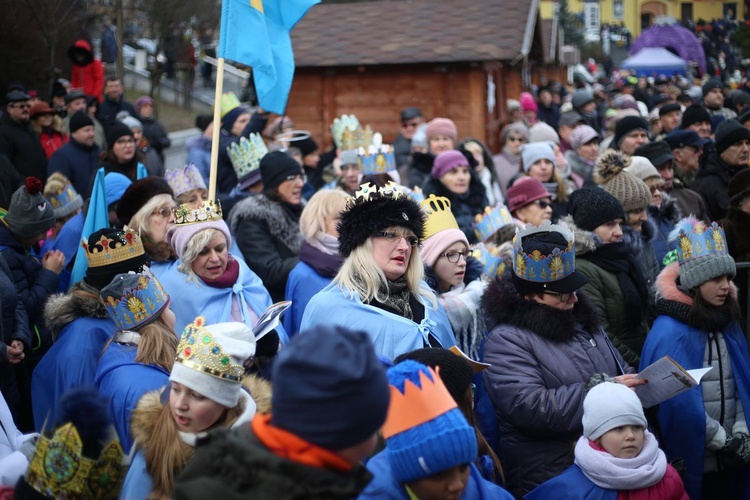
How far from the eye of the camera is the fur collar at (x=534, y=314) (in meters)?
4.76

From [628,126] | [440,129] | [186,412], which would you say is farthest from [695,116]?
[186,412]

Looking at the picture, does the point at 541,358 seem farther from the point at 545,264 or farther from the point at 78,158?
the point at 78,158

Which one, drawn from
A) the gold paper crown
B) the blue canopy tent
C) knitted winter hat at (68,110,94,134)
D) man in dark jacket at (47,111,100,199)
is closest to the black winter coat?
man in dark jacket at (47,111,100,199)

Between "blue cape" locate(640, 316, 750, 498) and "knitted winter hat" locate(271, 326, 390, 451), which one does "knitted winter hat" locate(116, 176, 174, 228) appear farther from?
"knitted winter hat" locate(271, 326, 390, 451)

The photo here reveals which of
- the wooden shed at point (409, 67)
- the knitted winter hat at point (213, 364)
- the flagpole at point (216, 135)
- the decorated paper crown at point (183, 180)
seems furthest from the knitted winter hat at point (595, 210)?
the wooden shed at point (409, 67)

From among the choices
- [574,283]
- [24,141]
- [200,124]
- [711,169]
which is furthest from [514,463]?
[200,124]

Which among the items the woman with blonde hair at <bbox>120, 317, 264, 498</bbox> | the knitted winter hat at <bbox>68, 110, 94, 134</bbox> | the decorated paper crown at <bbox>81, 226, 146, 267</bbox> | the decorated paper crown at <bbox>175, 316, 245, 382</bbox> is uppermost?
the knitted winter hat at <bbox>68, 110, 94, 134</bbox>

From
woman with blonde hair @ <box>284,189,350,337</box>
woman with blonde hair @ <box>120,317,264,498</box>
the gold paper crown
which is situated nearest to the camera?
woman with blonde hair @ <box>120,317,264,498</box>

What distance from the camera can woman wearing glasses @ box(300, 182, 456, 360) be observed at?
469 centimetres

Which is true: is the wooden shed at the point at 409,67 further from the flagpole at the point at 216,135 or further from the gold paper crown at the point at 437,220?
the gold paper crown at the point at 437,220

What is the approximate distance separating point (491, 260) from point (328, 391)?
169 inches

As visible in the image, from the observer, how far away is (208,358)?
12.0ft

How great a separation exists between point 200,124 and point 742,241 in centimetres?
860

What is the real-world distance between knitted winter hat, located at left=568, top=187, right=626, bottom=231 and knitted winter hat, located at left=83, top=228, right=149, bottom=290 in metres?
2.92
